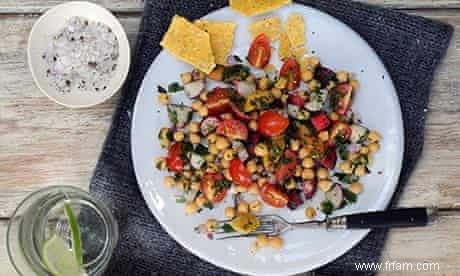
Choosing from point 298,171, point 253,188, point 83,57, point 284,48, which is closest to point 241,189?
point 253,188

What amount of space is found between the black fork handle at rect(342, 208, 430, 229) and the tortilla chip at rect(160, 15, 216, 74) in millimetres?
472

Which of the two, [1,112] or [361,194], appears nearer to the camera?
[361,194]

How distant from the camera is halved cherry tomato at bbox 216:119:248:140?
1.64 meters

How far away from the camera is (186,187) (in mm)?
1674

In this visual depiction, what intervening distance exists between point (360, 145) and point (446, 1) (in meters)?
0.42

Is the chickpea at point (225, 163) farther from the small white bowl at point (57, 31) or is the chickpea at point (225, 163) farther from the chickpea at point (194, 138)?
the small white bowl at point (57, 31)

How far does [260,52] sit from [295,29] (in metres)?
0.10

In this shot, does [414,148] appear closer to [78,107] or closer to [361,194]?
[361,194]

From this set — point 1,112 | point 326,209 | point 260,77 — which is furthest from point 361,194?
point 1,112

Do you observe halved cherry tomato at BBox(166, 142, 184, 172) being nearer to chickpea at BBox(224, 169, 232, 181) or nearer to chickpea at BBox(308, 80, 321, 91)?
chickpea at BBox(224, 169, 232, 181)

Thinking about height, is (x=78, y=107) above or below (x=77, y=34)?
below

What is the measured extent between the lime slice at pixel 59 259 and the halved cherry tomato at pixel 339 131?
63 cm

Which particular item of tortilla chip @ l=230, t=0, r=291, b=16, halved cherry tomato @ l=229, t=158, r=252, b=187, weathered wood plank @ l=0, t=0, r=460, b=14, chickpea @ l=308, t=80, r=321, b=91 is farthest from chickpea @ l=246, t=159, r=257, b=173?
weathered wood plank @ l=0, t=0, r=460, b=14

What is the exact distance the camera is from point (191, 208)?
1677mm
